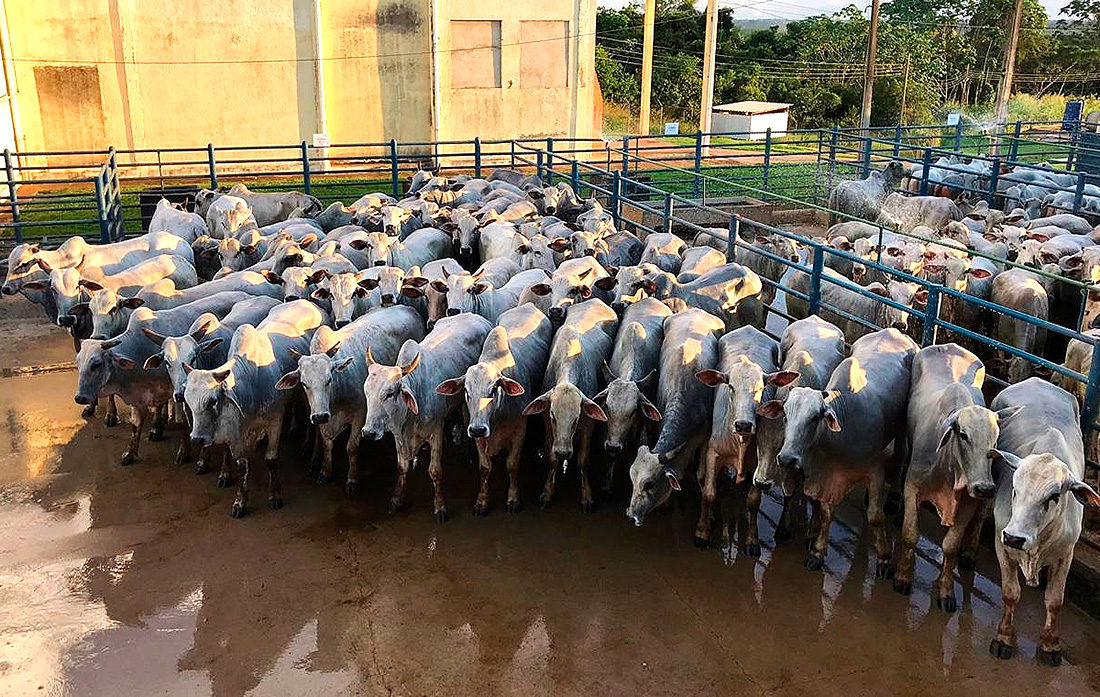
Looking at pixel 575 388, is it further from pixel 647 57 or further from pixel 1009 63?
pixel 1009 63

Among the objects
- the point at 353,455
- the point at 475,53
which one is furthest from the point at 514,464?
the point at 475,53

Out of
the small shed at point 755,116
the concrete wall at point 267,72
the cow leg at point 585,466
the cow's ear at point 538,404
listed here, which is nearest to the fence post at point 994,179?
the cow leg at point 585,466

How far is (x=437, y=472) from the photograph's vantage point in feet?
23.8

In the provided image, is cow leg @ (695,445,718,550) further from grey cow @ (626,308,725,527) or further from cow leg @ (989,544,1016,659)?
cow leg @ (989,544,1016,659)

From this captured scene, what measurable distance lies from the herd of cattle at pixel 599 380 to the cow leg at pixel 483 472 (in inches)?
0.9

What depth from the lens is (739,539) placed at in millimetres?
6902

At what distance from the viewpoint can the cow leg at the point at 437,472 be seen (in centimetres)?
719

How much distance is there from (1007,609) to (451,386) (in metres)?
3.93

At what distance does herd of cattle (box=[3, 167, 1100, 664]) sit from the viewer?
5.94 meters

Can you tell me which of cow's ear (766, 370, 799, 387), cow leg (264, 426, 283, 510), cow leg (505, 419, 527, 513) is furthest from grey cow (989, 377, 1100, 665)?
cow leg (264, 426, 283, 510)

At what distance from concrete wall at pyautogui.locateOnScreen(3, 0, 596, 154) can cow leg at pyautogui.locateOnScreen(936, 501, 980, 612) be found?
21.3m

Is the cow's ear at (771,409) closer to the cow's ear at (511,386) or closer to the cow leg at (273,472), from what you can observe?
the cow's ear at (511,386)

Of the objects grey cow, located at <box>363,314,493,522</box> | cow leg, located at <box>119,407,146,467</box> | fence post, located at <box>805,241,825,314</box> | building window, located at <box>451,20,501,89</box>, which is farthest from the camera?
building window, located at <box>451,20,501,89</box>

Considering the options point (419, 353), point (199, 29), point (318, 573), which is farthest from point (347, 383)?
point (199, 29)
